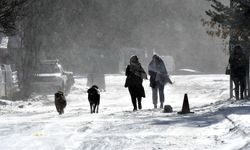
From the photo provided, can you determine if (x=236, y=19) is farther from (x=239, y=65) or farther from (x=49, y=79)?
(x=49, y=79)

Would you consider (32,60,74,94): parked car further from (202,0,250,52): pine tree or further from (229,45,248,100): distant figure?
(229,45,248,100): distant figure

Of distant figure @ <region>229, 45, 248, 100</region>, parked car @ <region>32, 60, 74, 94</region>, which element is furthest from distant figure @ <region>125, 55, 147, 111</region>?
parked car @ <region>32, 60, 74, 94</region>

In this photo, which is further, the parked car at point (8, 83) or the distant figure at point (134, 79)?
the parked car at point (8, 83)

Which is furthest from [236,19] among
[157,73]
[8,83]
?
[8,83]

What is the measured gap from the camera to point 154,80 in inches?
853

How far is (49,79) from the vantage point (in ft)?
118

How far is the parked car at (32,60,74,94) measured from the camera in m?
35.7

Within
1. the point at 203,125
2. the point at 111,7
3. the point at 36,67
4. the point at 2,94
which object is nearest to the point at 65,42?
the point at 111,7

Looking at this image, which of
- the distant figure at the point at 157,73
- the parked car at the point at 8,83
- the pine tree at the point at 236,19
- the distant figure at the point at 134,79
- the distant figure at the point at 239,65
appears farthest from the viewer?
the parked car at the point at 8,83

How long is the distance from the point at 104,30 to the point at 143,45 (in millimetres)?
7773

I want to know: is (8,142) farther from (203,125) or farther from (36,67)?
(36,67)

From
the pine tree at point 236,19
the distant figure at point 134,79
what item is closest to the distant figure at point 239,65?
the pine tree at point 236,19

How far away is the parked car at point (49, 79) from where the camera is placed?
35.7m

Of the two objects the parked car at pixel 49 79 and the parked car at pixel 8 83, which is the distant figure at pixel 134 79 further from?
the parked car at pixel 49 79
